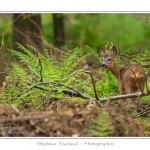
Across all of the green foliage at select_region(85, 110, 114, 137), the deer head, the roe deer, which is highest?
the deer head

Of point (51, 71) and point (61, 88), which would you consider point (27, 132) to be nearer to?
point (61, 88)

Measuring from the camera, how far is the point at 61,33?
15.3 meters

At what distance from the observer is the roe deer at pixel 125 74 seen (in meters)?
7.56

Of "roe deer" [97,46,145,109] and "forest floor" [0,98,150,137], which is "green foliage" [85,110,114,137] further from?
"roe deer" [97,46,145,109]

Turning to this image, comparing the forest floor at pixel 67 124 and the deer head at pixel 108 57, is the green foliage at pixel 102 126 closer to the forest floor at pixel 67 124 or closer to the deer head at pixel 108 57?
the forest floor at pixel 67 124

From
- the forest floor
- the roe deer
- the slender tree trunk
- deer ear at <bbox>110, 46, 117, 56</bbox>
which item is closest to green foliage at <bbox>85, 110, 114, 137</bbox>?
the forest floor

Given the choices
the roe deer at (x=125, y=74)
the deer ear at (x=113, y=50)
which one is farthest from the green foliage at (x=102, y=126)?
the deer ear at (x=113, y=50)

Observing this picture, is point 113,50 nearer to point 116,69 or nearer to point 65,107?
point 116,69

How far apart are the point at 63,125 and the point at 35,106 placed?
143cm

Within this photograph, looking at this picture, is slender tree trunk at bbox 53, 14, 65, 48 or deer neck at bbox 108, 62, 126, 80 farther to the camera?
slender tree trunk at bbox 53, 14, 65, 48

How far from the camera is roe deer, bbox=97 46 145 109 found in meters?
7.56

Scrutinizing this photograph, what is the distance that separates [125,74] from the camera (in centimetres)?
816

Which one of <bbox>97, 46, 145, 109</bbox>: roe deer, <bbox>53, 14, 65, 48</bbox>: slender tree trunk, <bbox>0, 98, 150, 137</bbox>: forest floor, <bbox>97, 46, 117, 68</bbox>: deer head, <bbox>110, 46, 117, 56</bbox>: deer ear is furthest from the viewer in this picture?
<bbox>53, 14, 65, 48</bbox>: slender tree trunk

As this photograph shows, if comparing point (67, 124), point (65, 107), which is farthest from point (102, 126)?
point (65, 107)
